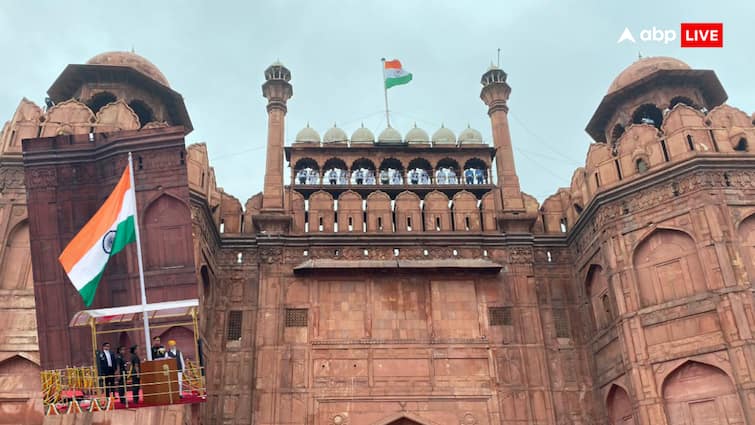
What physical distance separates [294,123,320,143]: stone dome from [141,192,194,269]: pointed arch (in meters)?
13.5

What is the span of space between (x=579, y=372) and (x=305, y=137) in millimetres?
13928

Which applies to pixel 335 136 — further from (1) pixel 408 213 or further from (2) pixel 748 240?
(2) pixel 748 240

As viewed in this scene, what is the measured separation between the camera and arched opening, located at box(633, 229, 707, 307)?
16.6 metres

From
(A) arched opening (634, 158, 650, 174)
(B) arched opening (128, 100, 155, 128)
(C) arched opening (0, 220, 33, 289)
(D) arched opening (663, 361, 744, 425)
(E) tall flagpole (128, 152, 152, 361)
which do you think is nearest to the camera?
(E) tall flagpole (128, 152, 152, 361)

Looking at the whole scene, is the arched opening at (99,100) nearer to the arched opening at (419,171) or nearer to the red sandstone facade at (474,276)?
the red sandstone facade at (474,276)

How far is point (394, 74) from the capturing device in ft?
88.4

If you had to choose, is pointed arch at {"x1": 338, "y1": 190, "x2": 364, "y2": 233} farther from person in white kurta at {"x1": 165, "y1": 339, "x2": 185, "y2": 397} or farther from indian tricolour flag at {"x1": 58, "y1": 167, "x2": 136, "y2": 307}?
person in white kurta at {"x1": 165, "y1": 339, "x2": 185, "y2": 397}

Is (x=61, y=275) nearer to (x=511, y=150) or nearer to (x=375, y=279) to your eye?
(x=375, y=279)

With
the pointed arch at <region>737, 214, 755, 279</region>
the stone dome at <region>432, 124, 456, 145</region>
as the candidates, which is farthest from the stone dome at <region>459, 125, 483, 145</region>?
the pointed arch at <region>737, 214, 755, 279</region>

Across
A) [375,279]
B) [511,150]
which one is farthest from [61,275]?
[511,150]

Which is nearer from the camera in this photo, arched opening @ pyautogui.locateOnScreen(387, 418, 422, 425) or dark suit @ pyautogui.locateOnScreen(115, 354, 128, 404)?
dark suit @ pyautogui.locateOnScreen(115, 354, 128, 404)

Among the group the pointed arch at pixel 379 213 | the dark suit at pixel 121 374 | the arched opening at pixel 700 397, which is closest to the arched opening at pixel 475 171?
the pointed arch at pixel 379 213

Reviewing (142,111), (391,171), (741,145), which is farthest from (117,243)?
(741,145)

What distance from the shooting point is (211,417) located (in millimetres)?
17984
